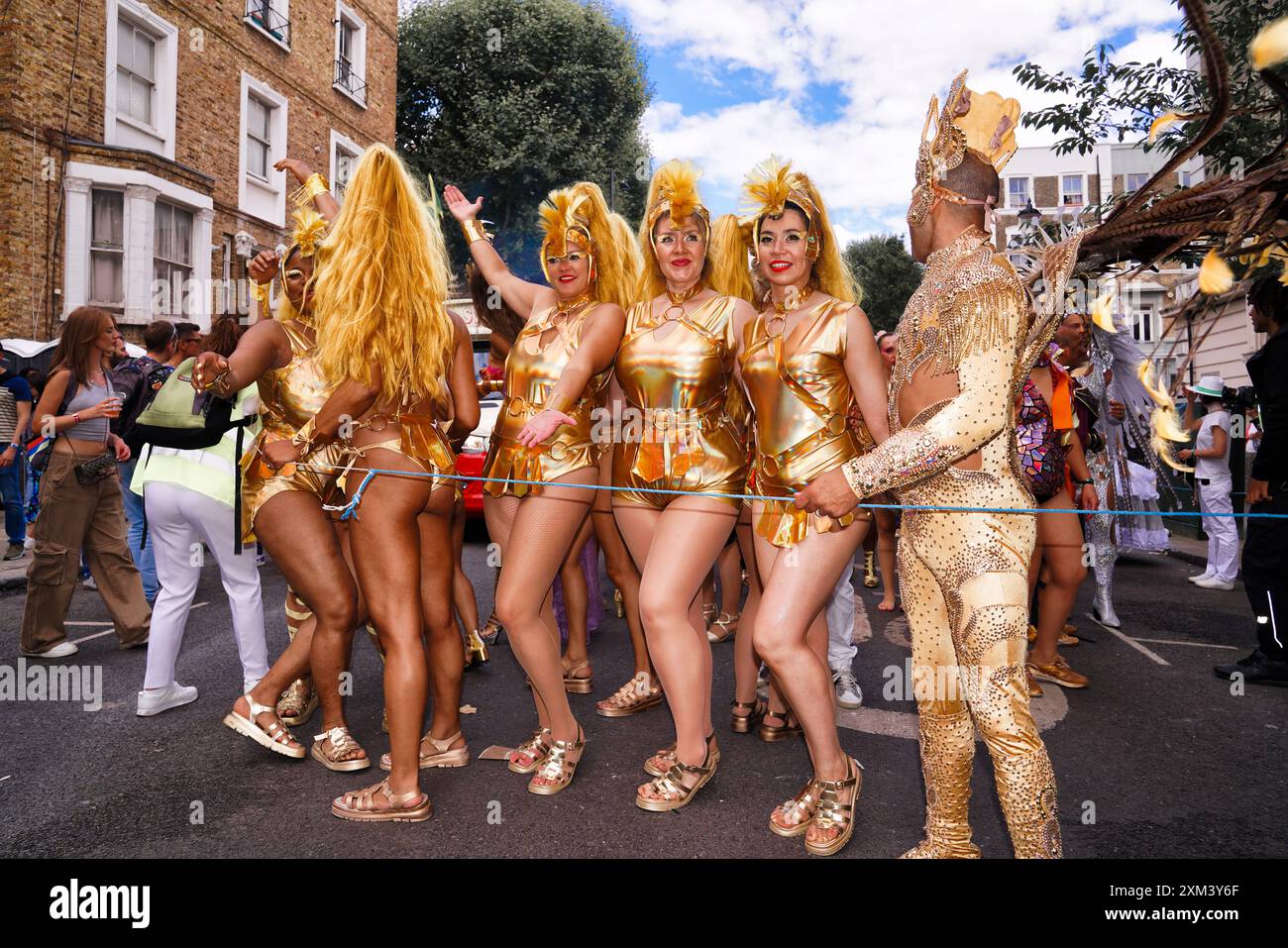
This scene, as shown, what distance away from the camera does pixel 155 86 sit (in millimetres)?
15148

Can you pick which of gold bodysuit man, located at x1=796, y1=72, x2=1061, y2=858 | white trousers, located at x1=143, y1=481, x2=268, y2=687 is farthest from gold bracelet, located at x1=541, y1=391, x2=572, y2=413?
white trousers, located at x1=143, y1=481, x2=268, y2=687

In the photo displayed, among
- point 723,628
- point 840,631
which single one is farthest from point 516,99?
point 840,631

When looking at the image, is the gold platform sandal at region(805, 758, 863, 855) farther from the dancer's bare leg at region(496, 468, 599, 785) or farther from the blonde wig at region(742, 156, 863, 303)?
the blonde wig at region(742, 156, 863, 303)

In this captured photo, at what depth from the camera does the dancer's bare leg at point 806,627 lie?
9.41ft

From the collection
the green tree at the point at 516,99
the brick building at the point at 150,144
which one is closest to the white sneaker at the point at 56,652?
the brick building at the point at 150,144

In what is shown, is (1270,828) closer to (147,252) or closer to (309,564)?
(309,564)

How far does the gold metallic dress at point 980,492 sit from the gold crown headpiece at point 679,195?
3.82 feet

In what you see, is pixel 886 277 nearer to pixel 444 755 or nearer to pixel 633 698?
pixel 633 698

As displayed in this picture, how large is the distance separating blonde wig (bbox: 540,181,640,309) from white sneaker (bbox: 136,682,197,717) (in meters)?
2.80

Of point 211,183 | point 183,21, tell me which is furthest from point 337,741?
point 183,21

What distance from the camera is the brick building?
1277 centimetres

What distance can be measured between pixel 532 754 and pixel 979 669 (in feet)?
6.52

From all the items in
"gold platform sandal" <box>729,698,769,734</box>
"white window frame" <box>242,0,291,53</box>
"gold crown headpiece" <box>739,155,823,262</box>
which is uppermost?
"white window frame" <box>242,0,291,53</box>
